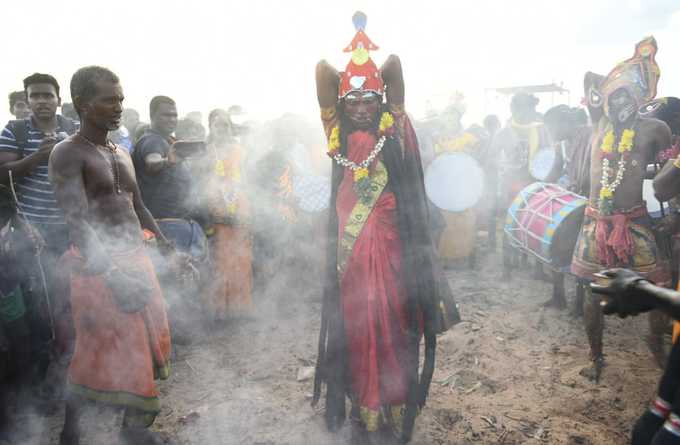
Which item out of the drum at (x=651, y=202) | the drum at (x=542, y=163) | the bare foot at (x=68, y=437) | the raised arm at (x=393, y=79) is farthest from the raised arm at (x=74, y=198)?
the drum at (x=542, y=163)

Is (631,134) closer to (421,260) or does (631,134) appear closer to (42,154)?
(421,260)

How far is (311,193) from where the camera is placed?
549 centimetres

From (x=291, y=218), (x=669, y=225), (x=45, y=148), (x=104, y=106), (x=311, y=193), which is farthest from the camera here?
(x=291, y=218)

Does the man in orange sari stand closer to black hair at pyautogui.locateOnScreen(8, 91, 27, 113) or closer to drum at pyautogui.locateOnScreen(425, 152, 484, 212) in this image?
black hair at pyautogui.locateOnScreen(8, 91, 27, 113)

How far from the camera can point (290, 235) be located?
5930 millimetres

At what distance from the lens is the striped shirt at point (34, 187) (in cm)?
344

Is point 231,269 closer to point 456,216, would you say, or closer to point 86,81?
point 86,81

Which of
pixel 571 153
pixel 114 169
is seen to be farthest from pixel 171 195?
pixel 571 153

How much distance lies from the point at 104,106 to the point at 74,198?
20.5 inches

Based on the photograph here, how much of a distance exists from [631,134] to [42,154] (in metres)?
4.40

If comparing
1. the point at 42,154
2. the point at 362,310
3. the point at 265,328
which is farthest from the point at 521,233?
the point at 42,154

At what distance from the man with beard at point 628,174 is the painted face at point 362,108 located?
1983 millimetres

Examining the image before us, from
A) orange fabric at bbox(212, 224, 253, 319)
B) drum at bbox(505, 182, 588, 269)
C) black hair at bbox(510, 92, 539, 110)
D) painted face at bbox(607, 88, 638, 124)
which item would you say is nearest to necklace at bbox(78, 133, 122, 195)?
orange fabric at bbox(212, 224, 253, 319)

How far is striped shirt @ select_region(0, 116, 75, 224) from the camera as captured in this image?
344 cm
